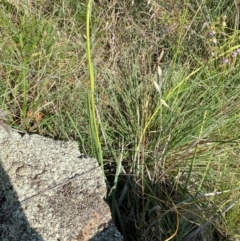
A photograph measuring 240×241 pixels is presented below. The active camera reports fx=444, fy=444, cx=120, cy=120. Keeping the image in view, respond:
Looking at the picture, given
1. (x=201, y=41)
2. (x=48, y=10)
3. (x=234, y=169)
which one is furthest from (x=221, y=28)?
(x=48, y=10)

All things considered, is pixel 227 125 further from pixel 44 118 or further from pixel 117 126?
pixel 44 118

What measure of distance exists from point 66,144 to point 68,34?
0.56 metres

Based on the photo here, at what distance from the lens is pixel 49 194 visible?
133 cm

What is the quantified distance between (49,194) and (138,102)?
558 mm

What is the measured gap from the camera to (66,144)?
150 centimetres

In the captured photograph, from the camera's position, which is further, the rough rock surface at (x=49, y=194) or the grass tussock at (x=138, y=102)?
the grass tussock at (x=138, y=102)

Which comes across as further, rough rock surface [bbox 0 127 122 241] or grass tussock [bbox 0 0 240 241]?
grass tussock [bbox 0 0 240 241]

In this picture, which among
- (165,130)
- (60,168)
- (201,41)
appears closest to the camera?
(60,168)

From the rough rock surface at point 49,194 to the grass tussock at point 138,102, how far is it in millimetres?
115

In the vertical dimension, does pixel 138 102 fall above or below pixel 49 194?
above

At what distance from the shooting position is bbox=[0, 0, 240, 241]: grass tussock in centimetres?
154

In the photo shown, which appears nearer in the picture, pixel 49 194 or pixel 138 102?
pixel 49 194

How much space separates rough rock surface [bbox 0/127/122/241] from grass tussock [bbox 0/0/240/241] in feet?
0.38

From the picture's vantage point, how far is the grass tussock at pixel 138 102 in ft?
5.06
